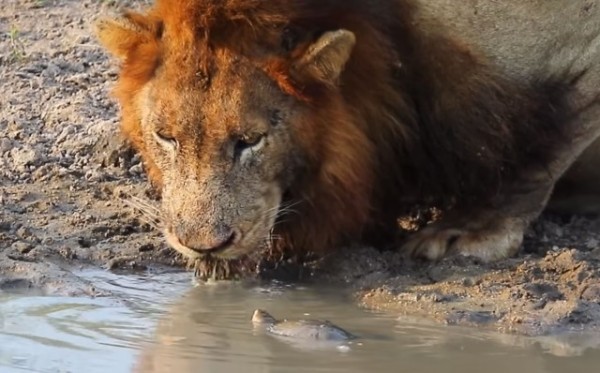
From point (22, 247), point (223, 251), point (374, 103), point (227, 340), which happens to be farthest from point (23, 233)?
point (374, 103)

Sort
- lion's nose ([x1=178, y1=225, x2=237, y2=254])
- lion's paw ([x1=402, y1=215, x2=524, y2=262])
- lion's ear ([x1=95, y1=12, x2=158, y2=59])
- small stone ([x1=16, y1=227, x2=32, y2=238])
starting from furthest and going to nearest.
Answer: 1. small stone ([x1=16, y1=227, x2=32, y2=238])
2. lion's paw ([x1=402, y1=215, x2=524, y2=262])
3. lion's ear ([x1=95, y1=12, x2=158, y2=59])
4. lion's nose ([x1=178, y1=225, x2=237, y2=254])

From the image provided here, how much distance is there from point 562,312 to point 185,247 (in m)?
1.46

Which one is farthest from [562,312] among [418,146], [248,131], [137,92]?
[137,92]

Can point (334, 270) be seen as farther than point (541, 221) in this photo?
No

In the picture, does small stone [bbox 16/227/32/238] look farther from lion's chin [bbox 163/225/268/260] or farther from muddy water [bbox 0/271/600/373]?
lion's chin [bbox 163/225/268/260]

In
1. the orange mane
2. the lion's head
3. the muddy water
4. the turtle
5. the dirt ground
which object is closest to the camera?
the muddy water

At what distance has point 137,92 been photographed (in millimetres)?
6438

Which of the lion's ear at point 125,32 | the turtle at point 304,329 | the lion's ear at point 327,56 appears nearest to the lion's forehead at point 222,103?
the lion's ear at point 327,56

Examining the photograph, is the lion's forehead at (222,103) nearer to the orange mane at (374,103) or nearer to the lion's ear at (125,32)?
the orange mane at (374,103)

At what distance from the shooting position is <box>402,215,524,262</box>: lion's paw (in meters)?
6.77

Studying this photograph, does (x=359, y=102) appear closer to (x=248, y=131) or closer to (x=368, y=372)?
(x=248, y=131)

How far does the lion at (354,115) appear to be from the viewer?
20.0 ft

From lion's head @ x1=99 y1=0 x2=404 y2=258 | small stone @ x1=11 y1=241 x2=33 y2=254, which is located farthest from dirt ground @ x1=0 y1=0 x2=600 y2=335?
lion's head @ x1=99 y1=0 x2=404 y2=258

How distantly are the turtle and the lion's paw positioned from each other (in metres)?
0.88
